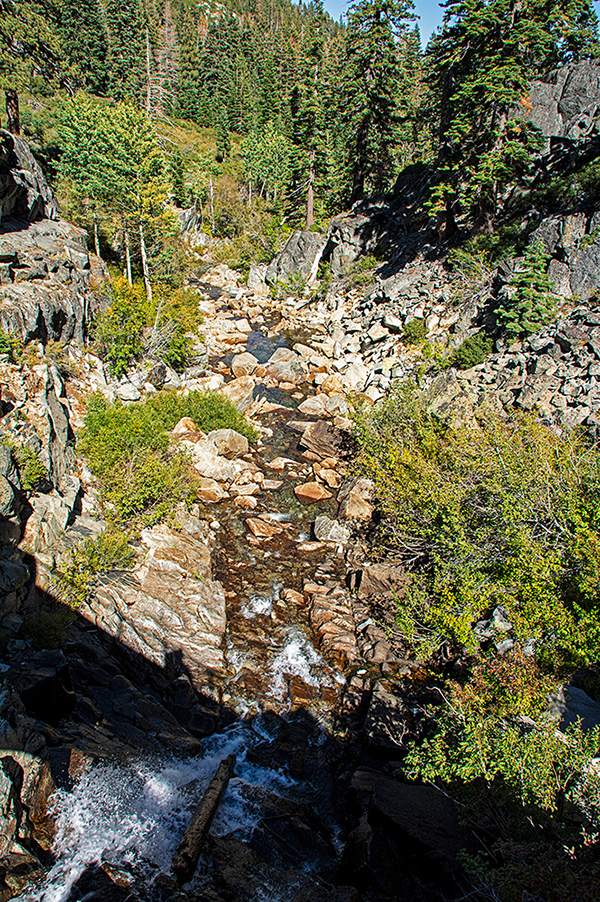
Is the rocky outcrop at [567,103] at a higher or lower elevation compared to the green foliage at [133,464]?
higher

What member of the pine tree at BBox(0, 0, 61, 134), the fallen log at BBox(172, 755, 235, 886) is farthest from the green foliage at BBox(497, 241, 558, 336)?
the pine tree at BBox(0, 0, 61, 134)

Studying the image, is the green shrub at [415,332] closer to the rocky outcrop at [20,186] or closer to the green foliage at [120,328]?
the green foliage at [120,328]

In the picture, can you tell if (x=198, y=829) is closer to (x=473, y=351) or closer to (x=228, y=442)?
(x=228, y=442)

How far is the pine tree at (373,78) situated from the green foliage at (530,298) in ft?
73.9

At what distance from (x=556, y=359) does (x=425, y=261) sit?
14773 mm

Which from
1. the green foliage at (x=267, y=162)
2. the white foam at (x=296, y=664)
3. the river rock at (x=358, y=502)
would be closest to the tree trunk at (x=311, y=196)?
the green foliage at (x=267, y=162)

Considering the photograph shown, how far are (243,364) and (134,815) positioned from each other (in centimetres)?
2227

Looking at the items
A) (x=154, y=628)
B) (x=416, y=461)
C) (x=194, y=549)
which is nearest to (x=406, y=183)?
(x=416, y=461)

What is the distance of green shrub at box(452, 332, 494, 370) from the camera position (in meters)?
21.0

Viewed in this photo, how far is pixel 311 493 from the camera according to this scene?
17.4 m

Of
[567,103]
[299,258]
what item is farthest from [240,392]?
[299,258]

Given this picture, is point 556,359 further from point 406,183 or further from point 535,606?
point 406,183

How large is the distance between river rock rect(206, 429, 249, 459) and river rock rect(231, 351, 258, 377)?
307 inches

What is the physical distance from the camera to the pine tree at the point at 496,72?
23234 mm
